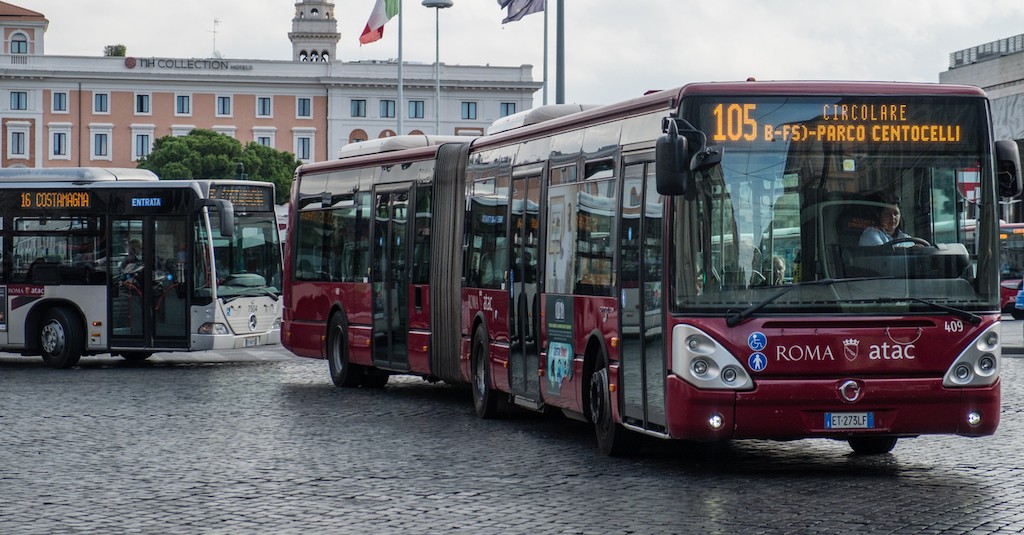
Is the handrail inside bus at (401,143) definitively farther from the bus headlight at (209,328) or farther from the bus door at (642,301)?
the bus door at (642,301)

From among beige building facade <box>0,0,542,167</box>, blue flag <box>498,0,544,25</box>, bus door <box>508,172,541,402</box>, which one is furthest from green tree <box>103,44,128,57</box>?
bus door <box>508,172,541,402</box>

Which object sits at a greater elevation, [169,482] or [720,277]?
[720,277]

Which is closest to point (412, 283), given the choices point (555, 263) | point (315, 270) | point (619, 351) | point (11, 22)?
point (315, 270)

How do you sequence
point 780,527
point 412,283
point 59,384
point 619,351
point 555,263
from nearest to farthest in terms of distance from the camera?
point 780,527, point 619,351, point 555,263, point 412,283, point 59,384

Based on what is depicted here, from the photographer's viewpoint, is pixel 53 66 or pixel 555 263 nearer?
pixel 555 263

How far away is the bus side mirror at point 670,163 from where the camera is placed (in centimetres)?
1027

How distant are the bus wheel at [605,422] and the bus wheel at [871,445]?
1.65m

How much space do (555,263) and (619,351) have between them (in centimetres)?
167

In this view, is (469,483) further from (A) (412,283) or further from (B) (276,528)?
(A) (412,283)

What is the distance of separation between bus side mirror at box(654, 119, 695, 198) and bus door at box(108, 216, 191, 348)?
47.8 ft

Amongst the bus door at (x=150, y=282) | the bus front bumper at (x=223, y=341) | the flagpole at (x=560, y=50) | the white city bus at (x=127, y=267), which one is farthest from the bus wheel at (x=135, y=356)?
the flagpole at (x=560, y=50)

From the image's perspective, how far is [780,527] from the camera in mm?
8750

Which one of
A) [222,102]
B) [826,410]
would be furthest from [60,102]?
[826,410]

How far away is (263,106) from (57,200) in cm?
10285
